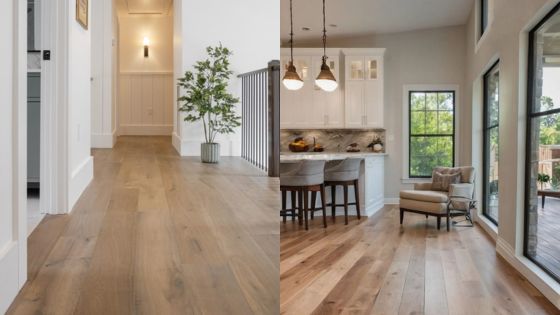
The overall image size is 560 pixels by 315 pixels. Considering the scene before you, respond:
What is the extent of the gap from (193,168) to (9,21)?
112 inches

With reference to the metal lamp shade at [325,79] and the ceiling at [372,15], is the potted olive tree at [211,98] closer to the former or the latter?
the metal lamp shade at [325,79]

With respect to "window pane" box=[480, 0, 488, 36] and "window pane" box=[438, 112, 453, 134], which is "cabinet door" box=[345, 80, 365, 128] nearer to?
"window pane" box=[438, 112, 453, 134]

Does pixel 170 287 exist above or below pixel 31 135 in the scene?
below

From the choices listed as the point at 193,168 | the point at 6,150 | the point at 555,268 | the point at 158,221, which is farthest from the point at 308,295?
the point at 6,150

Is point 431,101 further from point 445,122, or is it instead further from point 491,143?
point 491,143

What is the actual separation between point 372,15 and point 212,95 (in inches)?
202

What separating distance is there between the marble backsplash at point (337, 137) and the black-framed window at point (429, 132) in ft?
2.48

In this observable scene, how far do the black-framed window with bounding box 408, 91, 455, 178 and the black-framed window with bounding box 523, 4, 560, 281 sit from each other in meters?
5.99

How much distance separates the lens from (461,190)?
9.23m

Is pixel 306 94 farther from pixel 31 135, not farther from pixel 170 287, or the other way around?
pixel 170 287

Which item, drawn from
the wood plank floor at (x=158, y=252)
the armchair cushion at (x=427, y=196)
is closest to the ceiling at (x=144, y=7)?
the armchair cushion at (x=427, y=196)

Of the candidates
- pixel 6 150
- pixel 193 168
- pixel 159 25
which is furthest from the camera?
pixel 159 25

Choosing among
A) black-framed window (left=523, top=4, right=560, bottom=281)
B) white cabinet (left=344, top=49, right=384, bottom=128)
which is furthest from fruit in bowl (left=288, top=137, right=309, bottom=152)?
black-framed window (left=523, top=4, right=560, bottom=281)

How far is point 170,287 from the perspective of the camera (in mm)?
2037
